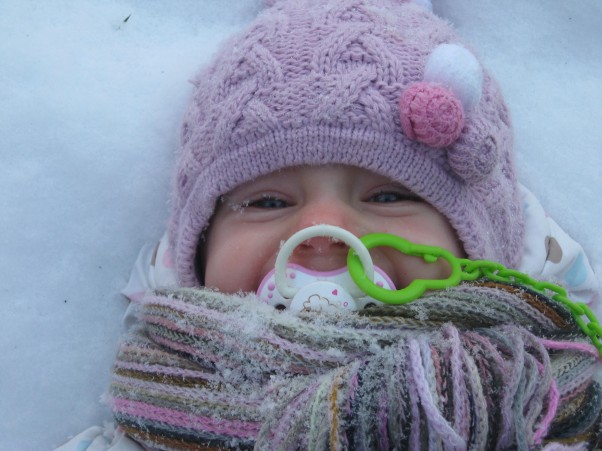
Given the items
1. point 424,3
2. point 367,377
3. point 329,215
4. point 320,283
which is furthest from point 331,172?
point 424,3

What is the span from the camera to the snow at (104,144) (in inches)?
50.0

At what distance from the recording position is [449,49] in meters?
0.97

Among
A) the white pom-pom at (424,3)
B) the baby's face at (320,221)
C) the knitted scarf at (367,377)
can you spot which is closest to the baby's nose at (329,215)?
the baby's face at (320,221)

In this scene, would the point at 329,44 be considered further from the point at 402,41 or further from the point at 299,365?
the point at 299,365

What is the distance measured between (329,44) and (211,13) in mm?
579

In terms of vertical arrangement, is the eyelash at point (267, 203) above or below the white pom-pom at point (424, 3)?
below

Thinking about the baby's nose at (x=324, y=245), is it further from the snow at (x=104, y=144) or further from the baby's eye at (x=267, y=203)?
the snow at (x=104, y=144)

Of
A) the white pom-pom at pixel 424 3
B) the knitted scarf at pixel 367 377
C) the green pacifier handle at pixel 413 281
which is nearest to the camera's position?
the knitted scarf at pixel 367 377

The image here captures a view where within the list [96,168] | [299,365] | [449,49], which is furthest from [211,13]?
[299,365]

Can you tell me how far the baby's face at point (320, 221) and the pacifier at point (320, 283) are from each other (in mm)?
25

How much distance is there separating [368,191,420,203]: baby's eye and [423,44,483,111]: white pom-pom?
157 mm

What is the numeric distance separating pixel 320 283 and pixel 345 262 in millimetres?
55

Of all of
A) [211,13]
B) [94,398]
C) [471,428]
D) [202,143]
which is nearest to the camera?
[471,428]

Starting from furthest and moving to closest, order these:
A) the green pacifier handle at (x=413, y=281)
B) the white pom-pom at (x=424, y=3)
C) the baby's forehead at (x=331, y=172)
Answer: the white pom-pom at (x=424, y=3)
the baby's forehead at (x=331, y=172)
the green pacifier handle at (x=413, y=281)
